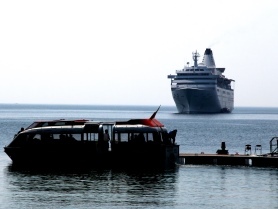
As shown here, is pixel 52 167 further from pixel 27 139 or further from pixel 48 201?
pixel 48 201

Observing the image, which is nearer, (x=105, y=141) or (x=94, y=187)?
(x=94, y=187)

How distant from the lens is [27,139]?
2306 inches

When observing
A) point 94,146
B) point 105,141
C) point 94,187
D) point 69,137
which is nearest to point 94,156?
point 94,146

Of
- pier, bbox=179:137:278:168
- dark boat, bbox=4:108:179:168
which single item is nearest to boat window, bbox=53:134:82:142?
dark boat, bbox=4:108:179:168

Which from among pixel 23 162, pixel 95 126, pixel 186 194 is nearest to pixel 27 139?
pixel 23 162

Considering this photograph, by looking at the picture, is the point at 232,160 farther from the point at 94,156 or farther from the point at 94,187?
the point at 94,187

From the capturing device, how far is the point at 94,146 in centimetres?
5741

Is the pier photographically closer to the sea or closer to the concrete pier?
the concrete pier

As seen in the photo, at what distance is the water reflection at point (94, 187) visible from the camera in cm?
4222

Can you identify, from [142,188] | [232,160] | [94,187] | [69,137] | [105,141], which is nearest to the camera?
[142,188]

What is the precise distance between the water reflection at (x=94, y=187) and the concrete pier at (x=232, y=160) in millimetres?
6476

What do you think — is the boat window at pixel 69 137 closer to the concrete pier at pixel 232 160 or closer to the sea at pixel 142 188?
the sea at pixel 142 188

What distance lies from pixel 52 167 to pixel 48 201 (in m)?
15.9

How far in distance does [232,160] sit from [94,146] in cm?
1196
